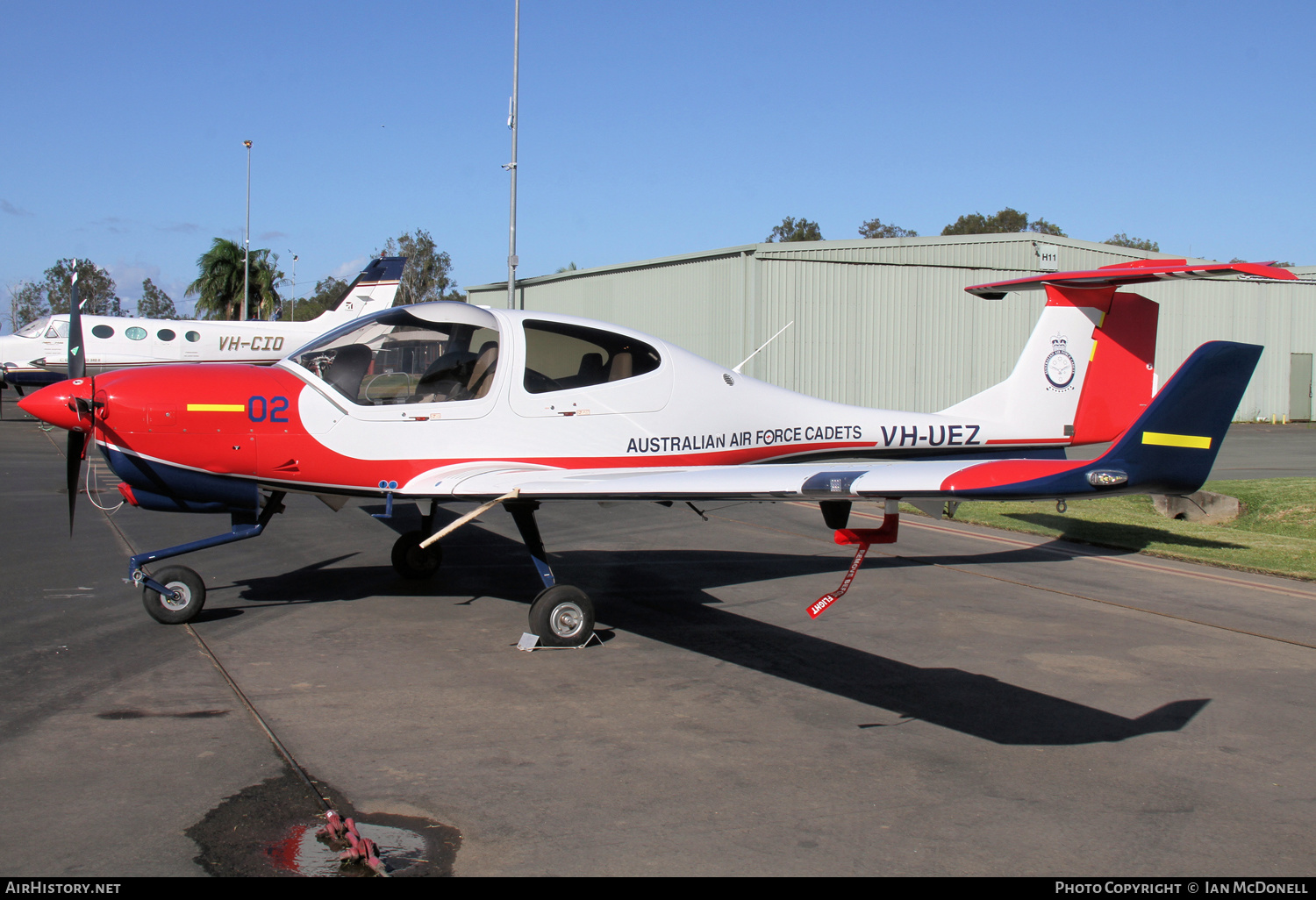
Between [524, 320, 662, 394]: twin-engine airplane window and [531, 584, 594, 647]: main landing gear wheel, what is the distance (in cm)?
165

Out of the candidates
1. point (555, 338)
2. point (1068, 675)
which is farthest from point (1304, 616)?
point (555, 338)

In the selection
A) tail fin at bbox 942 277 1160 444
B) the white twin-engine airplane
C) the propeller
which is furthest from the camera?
the white twin-engine airplane

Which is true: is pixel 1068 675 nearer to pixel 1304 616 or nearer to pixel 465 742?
pixel 1304 616

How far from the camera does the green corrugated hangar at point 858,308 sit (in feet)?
91.1

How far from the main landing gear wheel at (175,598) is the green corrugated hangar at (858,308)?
2031 cm

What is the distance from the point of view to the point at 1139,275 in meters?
8.27

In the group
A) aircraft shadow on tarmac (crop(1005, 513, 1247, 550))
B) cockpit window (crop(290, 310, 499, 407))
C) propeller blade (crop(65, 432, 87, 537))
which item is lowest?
aircraft shadow on tarmac (crop(1005, 513, 1247, 550))

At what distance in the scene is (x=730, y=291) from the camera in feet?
91.0

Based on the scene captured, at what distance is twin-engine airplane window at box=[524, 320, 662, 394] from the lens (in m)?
7.45

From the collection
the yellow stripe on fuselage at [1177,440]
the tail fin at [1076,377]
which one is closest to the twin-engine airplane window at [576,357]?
the tail fin at [1076,377]

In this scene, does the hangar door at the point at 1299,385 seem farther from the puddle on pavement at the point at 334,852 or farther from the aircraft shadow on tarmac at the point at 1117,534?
the puddle on pavement at the point at 334,852

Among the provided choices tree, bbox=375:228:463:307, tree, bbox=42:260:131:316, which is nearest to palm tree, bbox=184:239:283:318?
tree, bbox=375:228:463:307

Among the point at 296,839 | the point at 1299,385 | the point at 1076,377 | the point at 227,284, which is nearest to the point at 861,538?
the point at 296,839

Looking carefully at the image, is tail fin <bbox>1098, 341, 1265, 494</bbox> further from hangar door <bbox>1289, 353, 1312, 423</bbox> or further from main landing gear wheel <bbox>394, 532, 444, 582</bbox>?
hangar door <bbox>1289, 353, 1312, 423</bbox>
